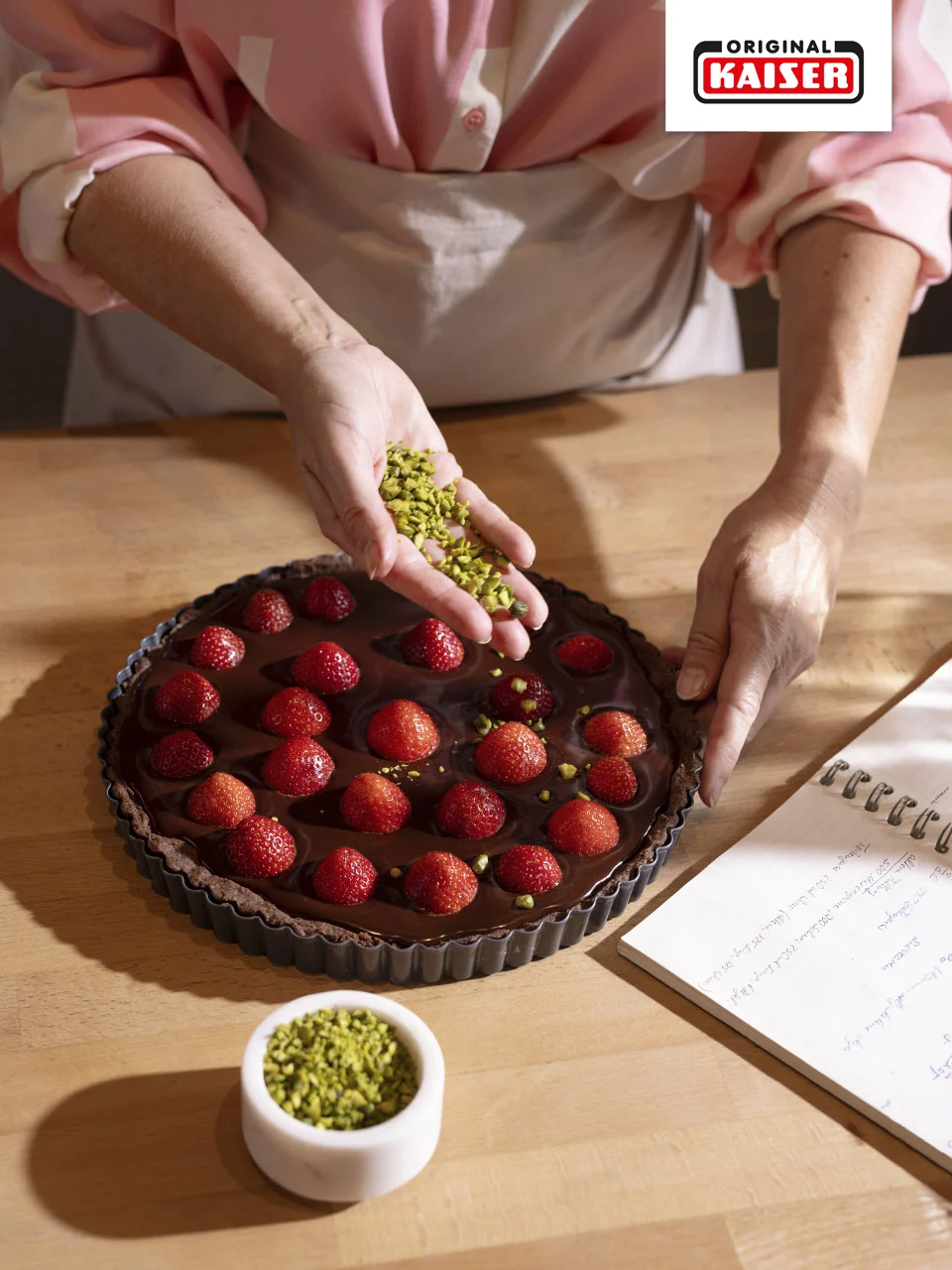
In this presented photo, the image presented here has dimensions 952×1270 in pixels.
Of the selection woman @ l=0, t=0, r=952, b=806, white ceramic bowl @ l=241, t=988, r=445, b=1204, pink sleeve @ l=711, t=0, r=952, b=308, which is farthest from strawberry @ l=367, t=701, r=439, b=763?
pink sleeve @ l=711, t=0, r=952, b=308

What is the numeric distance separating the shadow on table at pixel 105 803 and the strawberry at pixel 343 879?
3.3 inches

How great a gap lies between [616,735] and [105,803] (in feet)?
1.84

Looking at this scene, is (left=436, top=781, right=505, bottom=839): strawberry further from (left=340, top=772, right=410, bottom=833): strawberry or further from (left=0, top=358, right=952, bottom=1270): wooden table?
(left=0, top=358, right=952, bottom=1270): wooden table

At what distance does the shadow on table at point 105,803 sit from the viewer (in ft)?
3.96

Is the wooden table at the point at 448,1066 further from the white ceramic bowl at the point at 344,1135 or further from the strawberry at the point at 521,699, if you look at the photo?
the strawberry at the point at 521,699

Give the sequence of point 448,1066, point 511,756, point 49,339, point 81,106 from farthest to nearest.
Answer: point 49,339
point 81,106
point 511,756
point 448,1066

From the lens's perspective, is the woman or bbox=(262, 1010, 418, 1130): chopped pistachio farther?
the woman

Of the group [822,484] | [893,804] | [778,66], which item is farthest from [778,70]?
[893,804]

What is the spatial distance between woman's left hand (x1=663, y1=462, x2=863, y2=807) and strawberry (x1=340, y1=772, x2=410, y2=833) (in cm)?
34

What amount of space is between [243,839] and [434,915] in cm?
20

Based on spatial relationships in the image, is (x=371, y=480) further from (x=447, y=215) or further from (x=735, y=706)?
(x=447, y=215)

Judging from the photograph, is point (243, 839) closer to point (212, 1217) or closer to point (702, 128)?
point (212, 1217)

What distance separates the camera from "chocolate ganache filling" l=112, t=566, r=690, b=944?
1213mm

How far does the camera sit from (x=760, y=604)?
1.44 meters
